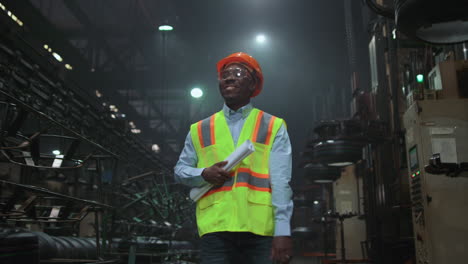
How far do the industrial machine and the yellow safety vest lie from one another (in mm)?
3478

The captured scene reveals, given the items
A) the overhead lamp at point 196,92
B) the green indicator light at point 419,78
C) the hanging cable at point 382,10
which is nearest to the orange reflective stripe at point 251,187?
the hanging cable at point 382,10

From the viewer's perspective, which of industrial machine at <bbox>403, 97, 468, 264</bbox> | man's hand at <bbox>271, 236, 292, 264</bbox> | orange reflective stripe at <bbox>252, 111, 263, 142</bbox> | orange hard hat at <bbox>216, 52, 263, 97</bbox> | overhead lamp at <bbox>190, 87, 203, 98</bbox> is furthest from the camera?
overhead lamp at <bbox>190, 87, 203, 98</bbox>

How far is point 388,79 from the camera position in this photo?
957cm

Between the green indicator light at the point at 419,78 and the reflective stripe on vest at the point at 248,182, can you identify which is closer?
the reflective stripe on vest at the point at 248,182

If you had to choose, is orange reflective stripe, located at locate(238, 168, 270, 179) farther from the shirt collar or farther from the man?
the shirt collar

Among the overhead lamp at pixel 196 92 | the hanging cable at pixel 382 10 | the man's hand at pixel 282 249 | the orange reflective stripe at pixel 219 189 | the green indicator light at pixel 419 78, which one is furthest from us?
the overhead lamp at pixel 196 92

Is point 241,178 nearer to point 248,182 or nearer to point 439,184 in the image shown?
point 248,182

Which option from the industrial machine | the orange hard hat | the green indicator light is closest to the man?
the orange hard hat

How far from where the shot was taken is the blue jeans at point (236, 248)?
225 centimetres

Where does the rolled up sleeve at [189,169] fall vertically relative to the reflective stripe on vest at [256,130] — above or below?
below

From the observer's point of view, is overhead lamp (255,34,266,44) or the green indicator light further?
overhead lamp (255,34,266,44)

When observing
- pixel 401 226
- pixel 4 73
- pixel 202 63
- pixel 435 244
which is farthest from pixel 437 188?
pixel 202 63

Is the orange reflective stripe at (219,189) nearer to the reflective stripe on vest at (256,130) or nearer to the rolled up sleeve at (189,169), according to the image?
the rolled up sleeve at (189,169)

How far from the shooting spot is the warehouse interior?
3785 mm
